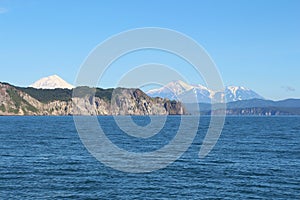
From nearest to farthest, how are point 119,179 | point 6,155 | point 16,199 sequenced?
point 16,199 → point 119,179 → point 6,155

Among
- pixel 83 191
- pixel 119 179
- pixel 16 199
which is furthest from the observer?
pixel 119 179

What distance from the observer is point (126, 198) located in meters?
50.3

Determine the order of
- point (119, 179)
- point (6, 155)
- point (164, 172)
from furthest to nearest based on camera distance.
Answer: point (6, 155) < point (164, 172) < point (119, 179)

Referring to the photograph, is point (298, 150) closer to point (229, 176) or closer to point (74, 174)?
point (229, 176)

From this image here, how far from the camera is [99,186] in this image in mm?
56312

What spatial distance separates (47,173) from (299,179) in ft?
126

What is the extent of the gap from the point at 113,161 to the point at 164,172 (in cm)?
1443

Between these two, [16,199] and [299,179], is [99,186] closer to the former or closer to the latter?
[16,199]

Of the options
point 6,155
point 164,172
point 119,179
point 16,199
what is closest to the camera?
point 16,199

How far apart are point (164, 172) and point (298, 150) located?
151ft

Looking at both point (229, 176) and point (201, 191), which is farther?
point (229, 176)

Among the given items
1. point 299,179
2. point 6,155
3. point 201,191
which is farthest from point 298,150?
point 6,155

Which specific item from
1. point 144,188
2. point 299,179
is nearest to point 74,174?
point 144,188

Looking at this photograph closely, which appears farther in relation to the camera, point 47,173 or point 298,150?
point 298,150
